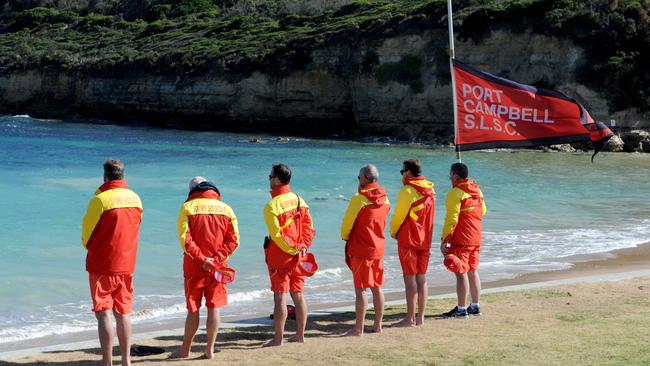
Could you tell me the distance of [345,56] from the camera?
182 ft

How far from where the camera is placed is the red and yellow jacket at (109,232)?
7.23 metres

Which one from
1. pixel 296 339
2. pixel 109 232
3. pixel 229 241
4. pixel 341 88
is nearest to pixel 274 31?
pixel 341 88

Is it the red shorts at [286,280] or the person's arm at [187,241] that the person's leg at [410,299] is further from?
the person's arm at [187,241]

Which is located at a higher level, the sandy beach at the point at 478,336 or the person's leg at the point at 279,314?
the person's leg at the point at 279,314

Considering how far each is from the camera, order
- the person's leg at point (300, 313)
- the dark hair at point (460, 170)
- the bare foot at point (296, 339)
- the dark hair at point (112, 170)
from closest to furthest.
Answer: the dark hair at point (112, 170)
the person's leg at point (300, 313)
the bare foot at point (296, 339)
the dark hair at point (460, 170)

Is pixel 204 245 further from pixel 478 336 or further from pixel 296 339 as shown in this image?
pixel 478 336

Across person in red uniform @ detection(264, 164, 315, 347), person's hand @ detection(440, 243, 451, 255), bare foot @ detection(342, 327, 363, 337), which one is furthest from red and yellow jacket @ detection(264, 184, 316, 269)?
person's hand @ detection(440, 243, 451, 255)

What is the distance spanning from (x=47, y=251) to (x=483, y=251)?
7.52 metres

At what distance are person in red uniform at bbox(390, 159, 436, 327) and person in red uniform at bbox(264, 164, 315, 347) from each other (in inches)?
47.7

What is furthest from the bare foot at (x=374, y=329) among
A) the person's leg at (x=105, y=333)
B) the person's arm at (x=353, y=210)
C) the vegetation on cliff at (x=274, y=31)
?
the vegetation on cliff at (x=274, y=31)

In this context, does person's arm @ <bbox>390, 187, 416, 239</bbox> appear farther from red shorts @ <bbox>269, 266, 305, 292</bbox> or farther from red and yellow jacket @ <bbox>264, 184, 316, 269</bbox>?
red shorts @ <bbox>269, 266, 305, 292</bbox>

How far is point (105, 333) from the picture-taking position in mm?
7352

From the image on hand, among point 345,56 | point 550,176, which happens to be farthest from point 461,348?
point 345,56

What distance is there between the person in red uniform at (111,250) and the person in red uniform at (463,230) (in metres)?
3.51
